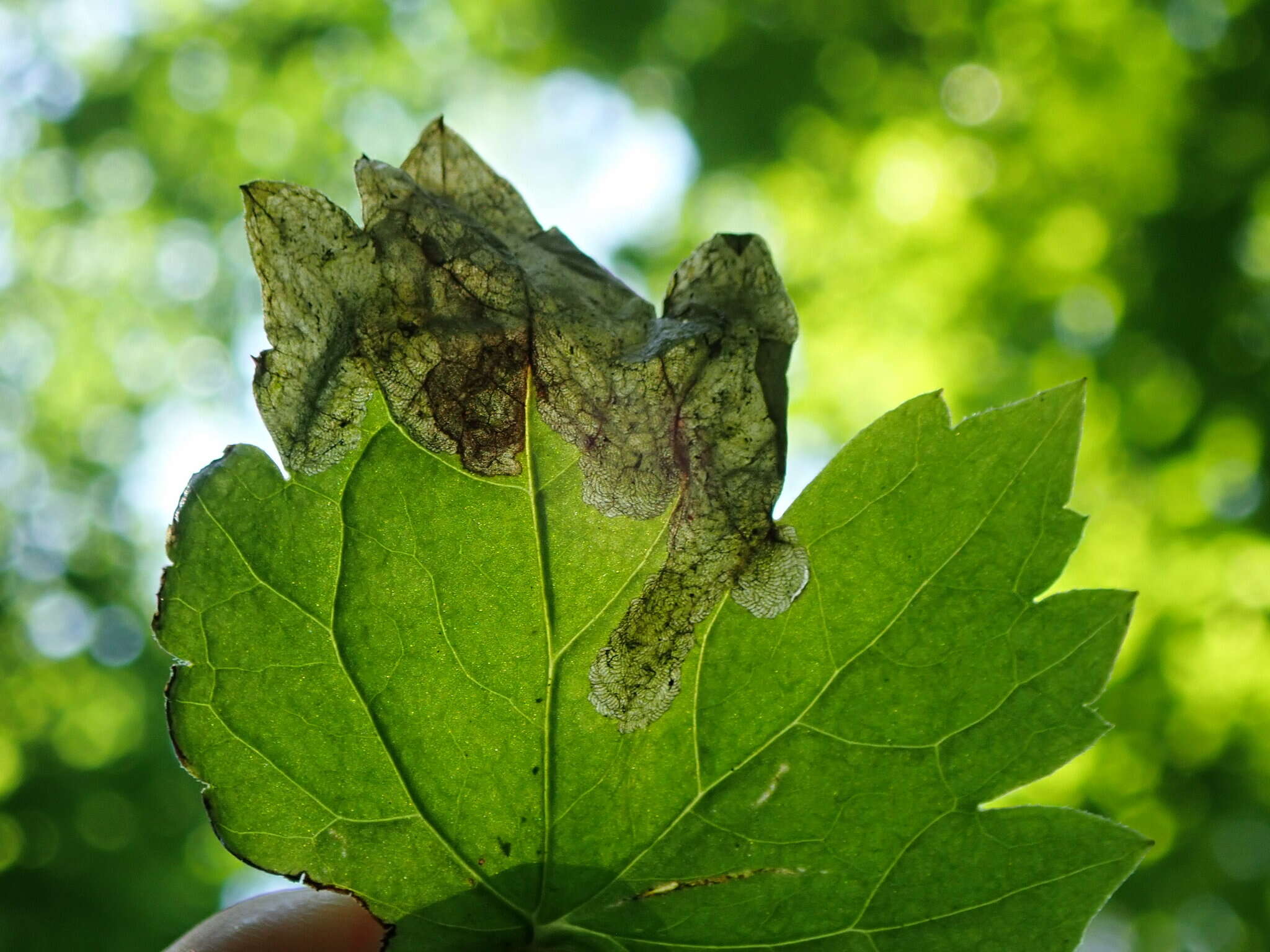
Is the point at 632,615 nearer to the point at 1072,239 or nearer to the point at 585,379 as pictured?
the point at 585,379

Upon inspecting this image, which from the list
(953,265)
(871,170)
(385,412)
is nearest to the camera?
(385,412)

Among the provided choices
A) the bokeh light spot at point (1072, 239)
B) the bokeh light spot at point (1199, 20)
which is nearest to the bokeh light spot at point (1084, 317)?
the bokeh light spot at point (1072, 239)

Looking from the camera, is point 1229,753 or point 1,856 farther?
point 1,856

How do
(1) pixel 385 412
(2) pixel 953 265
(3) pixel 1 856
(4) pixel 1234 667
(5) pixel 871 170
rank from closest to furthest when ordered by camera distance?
1. (1) pixel 385 412
2. (4) pixel 1234 667
3. (2) pixel 953 265
4. (5) pixel 871 170
5. (3) pixel 1 856

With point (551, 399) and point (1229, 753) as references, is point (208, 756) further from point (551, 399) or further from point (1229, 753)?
point (1229, 753)

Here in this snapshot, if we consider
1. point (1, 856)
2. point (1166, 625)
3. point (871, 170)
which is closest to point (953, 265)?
point (871, 170)

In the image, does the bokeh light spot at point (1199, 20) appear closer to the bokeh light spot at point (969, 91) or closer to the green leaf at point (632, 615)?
the bokeh light spot at point (969, 91)

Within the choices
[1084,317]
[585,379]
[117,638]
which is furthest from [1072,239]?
[117,638]

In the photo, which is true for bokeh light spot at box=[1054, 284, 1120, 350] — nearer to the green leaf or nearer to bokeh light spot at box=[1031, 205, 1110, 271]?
bokeh light spot at box=[1031, 205, 1110, 271]
